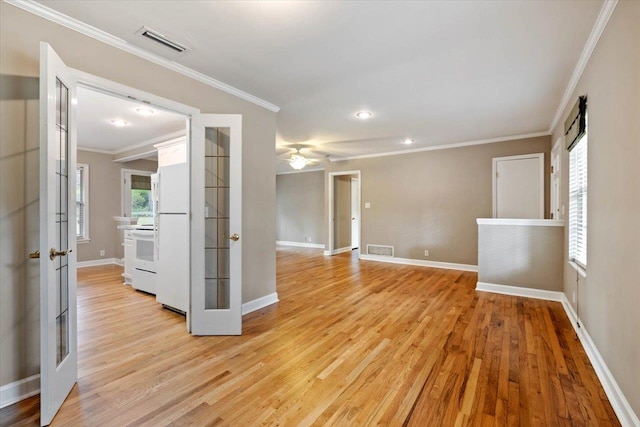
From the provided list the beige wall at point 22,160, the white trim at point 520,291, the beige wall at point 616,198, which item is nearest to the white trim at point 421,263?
the white trim at point 520,291

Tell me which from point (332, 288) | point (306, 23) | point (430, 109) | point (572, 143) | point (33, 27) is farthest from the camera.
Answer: point (332, 288)

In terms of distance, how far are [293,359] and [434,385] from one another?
43.0 inches

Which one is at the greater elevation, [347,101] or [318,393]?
[347,101]

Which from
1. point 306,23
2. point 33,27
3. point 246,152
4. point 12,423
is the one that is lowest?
point 12,423

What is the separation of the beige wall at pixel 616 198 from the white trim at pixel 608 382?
5cm

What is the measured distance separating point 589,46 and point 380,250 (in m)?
5.15

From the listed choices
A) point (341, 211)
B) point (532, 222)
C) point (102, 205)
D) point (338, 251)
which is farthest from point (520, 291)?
point (102, 205)

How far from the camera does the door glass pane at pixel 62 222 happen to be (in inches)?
73.0

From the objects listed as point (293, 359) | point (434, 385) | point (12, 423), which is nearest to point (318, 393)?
point (293, 359)

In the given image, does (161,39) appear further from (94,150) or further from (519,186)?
(519,186)

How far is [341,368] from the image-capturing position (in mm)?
2229

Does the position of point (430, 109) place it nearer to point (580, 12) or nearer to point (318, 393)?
point (580, 12)

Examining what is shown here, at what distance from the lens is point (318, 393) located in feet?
6.32

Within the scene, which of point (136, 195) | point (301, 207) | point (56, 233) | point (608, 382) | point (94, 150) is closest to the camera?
point (56, 233)
